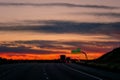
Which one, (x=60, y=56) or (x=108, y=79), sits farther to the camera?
(x=60, y=56)

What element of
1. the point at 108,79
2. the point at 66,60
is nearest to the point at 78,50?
the point at 66,60

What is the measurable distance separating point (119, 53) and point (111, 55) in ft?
10.4

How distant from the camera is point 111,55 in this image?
152 metres

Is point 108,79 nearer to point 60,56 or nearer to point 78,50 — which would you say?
point 78,50

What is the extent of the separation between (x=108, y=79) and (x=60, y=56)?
122316 millimetres

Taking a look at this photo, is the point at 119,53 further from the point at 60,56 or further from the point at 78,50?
the point at 78,50

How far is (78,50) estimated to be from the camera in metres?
120

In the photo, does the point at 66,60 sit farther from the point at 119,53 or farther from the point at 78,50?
the point at 78,50

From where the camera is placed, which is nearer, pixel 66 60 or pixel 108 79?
pixel 108 79

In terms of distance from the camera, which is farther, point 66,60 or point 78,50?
point 66,60

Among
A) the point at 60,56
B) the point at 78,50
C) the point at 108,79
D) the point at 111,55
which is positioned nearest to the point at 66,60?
the point at 60,56

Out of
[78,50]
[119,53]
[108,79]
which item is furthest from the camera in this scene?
[119,53]

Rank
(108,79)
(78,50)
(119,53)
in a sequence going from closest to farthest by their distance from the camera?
(108,79), (78,50), (119,53)

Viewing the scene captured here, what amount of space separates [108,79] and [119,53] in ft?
396
